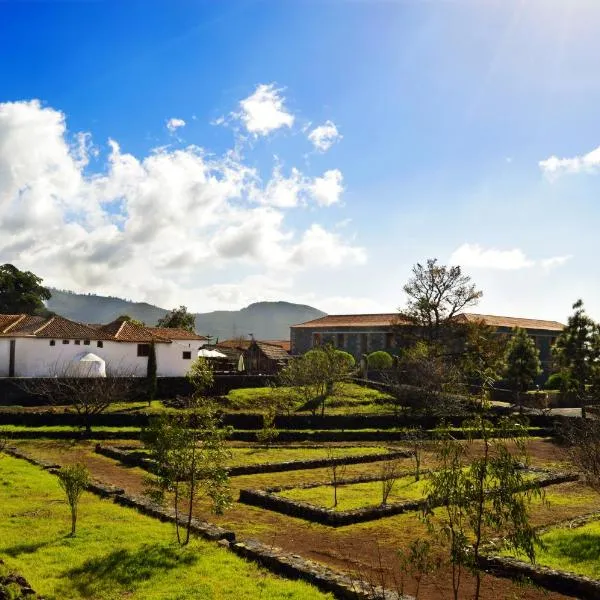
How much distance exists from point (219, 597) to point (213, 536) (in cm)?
350

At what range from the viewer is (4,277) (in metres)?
69.5

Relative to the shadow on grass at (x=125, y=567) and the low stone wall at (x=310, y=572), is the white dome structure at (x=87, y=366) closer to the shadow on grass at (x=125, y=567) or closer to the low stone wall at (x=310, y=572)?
the shadow on grass at (x=125, y=567)

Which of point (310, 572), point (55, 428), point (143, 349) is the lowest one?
point (310, 572)

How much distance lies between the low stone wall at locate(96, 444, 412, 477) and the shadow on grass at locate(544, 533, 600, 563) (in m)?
10.4

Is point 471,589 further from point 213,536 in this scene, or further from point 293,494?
point 293,494

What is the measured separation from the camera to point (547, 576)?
11289 mm

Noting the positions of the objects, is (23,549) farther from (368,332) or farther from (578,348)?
(368,332)

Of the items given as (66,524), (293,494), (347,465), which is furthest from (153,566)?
(347,465)

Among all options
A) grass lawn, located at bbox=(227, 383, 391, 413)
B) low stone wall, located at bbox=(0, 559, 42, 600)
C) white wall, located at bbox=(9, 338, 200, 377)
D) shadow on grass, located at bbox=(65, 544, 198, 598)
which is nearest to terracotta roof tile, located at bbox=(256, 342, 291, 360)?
white wall, located at bbox=(9, 338, 200, 377)

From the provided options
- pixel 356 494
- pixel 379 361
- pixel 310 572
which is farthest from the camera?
pixel 379 361

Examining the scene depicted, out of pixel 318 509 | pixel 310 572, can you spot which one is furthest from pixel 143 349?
pixel 310 572

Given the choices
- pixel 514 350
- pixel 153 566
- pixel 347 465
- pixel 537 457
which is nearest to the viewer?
pixel 153 566

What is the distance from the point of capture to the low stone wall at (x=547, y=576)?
1072cm

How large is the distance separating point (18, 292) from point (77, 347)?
99.3ft
